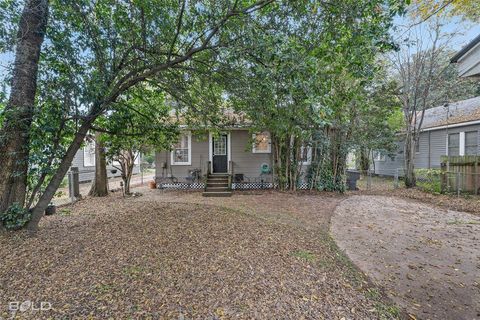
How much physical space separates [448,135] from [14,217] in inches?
714

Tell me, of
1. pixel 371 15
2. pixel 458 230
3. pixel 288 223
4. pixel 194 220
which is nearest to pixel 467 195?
pixel 458 230

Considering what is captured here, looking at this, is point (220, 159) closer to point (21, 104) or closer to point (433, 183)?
point (21, 104)

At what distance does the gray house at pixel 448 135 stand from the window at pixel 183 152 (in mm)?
12114

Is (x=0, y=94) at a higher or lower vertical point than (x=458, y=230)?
higher

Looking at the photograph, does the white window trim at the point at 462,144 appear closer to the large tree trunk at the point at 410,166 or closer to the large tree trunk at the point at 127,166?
the large tree trunk at the point at 410,166

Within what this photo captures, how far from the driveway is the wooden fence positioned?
127 inches

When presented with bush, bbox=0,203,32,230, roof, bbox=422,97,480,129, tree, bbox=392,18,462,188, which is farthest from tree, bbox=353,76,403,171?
bush, bbox=0,203,32,230

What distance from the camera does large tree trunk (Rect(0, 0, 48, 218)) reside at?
→ 3775mm

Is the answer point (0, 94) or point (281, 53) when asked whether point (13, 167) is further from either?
point (281, 53)

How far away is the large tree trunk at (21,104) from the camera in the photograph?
3775 millimetres

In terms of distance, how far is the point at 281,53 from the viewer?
3561 mm

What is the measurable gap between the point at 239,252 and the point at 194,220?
185 centimetres

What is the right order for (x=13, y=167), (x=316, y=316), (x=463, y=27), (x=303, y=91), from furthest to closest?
(x=463, y=27) → (x=13, y=167) → (x=303, y=91) → (x=316, y=316)

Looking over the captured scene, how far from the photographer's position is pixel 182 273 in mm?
2949
